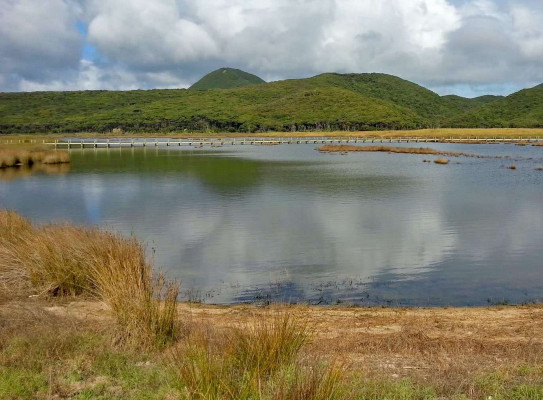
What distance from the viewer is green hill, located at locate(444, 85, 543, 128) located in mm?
166625

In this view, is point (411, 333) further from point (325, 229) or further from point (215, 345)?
point (325, 229)

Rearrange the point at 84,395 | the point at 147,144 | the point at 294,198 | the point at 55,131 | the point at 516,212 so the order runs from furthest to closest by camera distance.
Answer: the point at 55,131 < the point at 147,144 < the point at 294,198 < the point at 516,212 < the point at 84,395

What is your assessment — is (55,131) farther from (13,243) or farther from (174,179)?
(13,243)

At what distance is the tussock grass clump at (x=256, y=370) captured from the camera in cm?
488

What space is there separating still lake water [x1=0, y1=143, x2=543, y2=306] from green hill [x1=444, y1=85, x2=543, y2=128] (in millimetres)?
136790

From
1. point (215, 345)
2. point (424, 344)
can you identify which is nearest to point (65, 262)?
point (215, 345)

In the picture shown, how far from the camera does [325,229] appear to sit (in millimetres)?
21344

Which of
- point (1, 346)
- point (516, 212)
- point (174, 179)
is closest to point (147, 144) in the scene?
point (174, 179)

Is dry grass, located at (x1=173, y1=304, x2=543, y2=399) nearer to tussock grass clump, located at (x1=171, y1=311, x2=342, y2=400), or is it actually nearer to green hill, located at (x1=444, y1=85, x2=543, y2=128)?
tussock grass clump, located at (x1=171, y1=311, x2=342, y2=400)

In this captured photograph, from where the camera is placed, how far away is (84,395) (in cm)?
580

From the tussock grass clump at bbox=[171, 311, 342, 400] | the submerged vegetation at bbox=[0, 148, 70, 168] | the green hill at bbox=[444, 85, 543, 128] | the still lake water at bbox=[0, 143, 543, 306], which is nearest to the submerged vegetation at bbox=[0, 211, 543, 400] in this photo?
the tussock grass clump at bbox=[171, 311, 342, 400]

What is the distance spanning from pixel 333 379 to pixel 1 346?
491 cm

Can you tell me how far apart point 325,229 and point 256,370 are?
52.1ft

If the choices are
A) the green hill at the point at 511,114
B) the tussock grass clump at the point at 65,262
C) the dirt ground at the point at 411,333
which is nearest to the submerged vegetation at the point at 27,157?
the tussock grass clump at the point at 65,262
